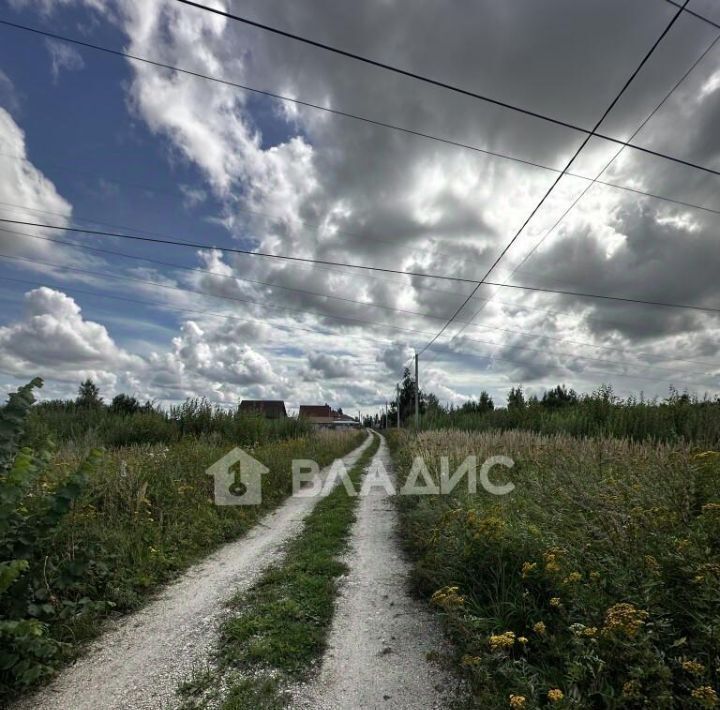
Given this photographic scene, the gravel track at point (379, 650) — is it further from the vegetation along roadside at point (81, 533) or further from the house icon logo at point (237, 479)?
the house icon logo at point (237, 479)

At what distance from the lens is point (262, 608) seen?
434 cm

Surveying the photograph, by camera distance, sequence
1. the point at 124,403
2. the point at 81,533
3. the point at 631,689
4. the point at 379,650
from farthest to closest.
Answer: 1. the point at 124,403
2. the point at 81,533
3. the point at 379,650
4. the point at 631,689

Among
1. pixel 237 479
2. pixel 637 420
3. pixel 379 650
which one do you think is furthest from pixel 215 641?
pixel 637 420

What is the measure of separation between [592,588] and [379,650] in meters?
1.93

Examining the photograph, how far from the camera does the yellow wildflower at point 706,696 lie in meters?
1.80

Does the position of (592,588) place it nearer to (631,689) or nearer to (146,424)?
(631,689)

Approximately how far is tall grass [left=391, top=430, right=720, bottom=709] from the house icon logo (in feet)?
16.1

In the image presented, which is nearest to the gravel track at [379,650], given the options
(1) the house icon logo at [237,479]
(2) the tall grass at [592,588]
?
(2) the tall grass at [592,588]

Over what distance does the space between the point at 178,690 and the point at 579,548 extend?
3396 mm

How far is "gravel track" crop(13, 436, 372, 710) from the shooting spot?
3.11 meters

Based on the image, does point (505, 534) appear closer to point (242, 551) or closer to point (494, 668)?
point (494, 668)

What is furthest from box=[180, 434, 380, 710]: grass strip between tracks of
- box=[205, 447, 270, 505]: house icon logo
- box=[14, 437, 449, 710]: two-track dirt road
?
box=[205, 447, 270, 505]: house icon logo

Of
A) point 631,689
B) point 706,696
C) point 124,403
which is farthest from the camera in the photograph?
point 124,403

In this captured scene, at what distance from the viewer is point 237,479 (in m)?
9.64
